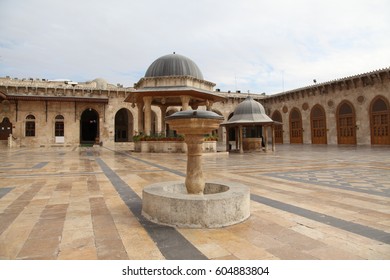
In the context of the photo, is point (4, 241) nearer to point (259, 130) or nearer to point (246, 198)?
point (246, 198)

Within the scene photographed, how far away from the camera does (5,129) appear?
27547mm

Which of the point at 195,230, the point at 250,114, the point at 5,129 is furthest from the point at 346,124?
the point at 5,129

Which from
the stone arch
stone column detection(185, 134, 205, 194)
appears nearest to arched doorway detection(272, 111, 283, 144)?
the stone arch

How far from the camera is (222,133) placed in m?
37.3

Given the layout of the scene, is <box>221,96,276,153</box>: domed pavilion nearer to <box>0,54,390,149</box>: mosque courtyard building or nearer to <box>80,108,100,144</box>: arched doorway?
<box>0,54,390,149</box>: mosque courtyard building

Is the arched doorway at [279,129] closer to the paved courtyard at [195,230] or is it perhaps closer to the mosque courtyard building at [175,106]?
the mosque courtyard building at [175,106]

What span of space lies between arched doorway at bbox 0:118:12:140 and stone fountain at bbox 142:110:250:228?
2936 cm

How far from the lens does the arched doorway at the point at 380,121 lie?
912 inches

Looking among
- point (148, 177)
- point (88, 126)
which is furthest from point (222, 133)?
point (148, 177)

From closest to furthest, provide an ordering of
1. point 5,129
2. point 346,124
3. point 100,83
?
1. point 346,124
2. point 5,129
3. point 100,83

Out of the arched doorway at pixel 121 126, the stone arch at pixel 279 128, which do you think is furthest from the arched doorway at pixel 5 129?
the stone arch at pixel 279 128

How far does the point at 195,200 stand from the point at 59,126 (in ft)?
96.8

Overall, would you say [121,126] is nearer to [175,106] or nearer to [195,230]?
[175,106]
